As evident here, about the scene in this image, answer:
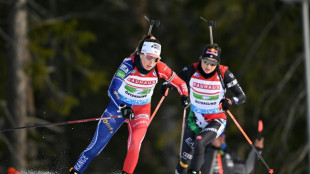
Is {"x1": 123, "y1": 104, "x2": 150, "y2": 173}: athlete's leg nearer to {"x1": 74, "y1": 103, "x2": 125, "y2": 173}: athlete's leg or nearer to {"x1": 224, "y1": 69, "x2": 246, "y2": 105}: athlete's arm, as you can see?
{"x1": 74, "y1": 103, "x2": 125, "y2": 173}: athlete's leg

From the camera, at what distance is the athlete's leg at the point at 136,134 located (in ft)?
24.4

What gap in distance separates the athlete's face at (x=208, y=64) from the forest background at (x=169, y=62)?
5.71m

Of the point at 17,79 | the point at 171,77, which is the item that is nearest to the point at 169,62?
the point at 17,79

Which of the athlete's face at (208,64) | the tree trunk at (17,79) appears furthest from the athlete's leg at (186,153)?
the tree trunk at (17,79)

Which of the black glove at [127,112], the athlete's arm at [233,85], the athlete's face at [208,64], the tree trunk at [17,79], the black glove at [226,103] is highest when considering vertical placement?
the athlete's face at [208,64]

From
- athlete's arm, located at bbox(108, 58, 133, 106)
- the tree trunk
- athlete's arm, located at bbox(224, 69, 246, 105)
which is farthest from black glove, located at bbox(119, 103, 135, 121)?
the tree trunk

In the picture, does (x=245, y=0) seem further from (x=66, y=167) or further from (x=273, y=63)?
(x=66, y=167)

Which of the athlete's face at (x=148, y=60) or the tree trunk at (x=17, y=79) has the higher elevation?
the athlete's face at (x=148, y=60)

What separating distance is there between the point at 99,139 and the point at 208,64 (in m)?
1.44

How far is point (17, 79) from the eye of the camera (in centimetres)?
1558

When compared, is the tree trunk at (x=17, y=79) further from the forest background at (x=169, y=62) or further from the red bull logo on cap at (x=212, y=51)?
the red bull logo on cap at (x=212, y=51)

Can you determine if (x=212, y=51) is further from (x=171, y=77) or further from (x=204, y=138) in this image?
(x=204, y=138)

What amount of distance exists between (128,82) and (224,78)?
1.06m

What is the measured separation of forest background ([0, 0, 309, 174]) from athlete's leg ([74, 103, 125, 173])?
5609 millimetres
